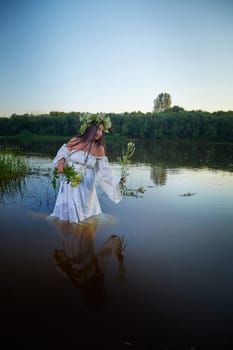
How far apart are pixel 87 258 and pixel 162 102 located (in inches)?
3588

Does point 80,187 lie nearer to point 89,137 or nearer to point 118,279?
point 89,137

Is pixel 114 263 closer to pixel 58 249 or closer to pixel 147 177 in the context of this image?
pixel 58 249

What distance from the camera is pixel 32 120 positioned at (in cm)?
7100

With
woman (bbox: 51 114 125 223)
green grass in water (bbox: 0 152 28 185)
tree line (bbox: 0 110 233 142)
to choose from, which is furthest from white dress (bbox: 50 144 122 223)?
tree line (bbox: 0 110 233 142)

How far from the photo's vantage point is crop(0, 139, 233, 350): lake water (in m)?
2.59

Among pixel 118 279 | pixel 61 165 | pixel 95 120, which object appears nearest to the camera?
pixel 118 279

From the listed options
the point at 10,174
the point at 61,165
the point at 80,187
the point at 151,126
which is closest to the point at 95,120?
the point at 61,165

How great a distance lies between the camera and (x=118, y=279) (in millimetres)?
3566

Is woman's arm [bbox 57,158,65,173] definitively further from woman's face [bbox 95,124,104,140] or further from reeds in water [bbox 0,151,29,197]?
reeds in water [bbox 0,151,29,197]

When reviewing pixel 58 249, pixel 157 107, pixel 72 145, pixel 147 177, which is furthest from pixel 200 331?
pixel 157 107

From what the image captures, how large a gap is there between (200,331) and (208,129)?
59216 mm

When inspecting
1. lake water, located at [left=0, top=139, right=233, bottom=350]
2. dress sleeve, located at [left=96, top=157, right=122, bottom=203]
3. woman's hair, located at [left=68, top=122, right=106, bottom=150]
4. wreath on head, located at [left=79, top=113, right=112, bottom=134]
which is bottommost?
lake water, located at [left=0, top=139, right=233, bottom=350]

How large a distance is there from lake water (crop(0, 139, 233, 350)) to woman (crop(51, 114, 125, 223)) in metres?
0.37

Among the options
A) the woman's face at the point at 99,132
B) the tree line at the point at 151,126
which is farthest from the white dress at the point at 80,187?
the tree line at the point at 151,126
